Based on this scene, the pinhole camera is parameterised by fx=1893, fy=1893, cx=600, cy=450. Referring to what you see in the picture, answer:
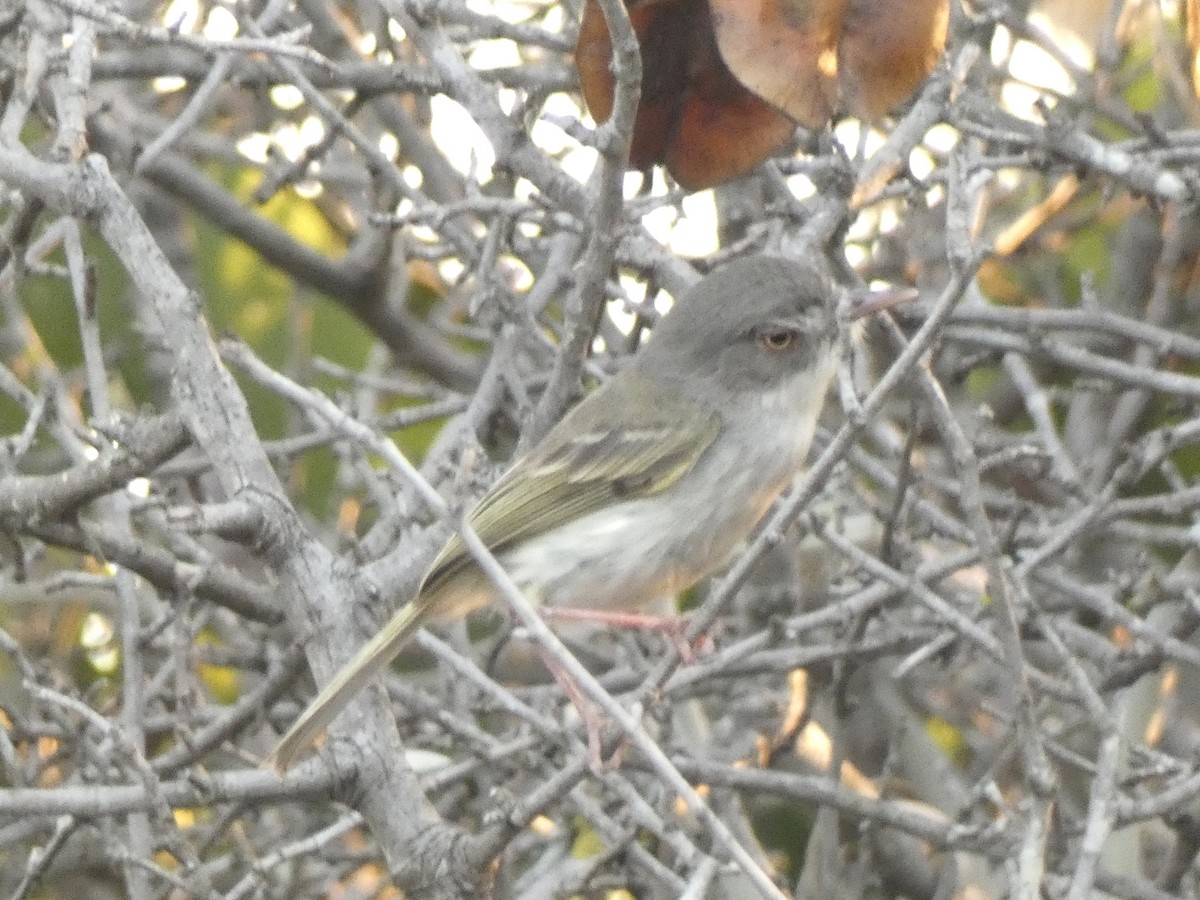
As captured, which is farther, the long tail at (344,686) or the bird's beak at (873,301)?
the bird's beak at (873,301)

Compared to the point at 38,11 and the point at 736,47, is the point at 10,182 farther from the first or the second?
the point at 736,47

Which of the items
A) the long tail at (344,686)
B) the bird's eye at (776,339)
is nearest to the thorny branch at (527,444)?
the long tail at (344,686)

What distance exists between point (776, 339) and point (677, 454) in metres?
0.40

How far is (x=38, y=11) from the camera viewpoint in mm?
4305

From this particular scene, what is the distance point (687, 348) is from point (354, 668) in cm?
158

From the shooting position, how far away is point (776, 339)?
4.96m

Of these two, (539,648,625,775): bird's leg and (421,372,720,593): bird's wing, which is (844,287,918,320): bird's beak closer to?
(421,372,720,593): bird's wing

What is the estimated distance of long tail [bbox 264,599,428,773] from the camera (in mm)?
3809

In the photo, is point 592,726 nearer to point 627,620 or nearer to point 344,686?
point 344,686

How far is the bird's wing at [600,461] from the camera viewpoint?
15.7 ft

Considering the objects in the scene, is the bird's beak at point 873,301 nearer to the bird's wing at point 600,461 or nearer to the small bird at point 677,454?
the small bird at point 677,454

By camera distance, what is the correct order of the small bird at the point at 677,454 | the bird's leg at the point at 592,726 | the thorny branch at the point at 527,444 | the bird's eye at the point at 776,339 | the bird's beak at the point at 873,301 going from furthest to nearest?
1. the bird's eye at the point at 776,339
2. the small bird at the point at 677,454
3. the bird's beak at the point at 873,301
4. the thorny branch at the point at 527,444
5. the bird's leg at the point at 592,726

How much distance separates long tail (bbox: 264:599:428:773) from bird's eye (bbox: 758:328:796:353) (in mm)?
1311

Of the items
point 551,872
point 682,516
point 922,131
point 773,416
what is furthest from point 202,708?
point 922,131
